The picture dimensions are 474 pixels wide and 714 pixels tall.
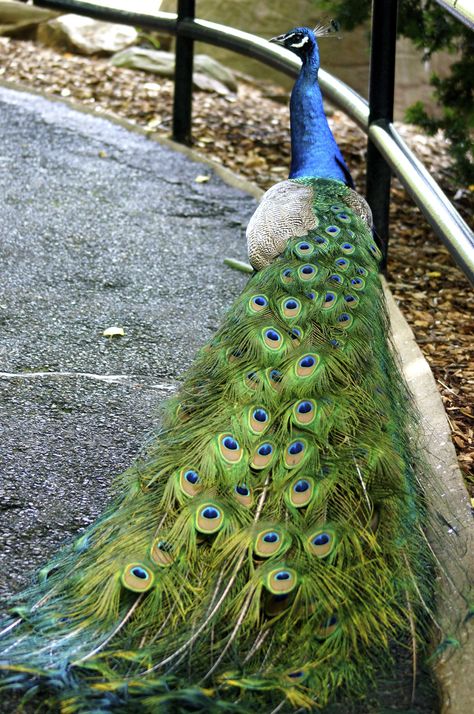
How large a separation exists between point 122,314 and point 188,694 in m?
2.60

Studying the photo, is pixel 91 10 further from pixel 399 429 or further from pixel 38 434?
pixel 399 429

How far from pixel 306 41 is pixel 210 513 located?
105 inches

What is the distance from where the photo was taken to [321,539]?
2.36m

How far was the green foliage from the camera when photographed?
18.4 feet

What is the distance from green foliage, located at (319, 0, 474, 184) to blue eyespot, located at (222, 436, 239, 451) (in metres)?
3.43

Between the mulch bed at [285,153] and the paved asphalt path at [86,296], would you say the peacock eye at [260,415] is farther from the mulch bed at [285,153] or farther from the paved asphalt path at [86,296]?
the mulch bed at [285,153]

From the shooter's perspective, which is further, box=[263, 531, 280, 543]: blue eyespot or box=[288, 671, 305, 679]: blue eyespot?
box=[263, 531, 280, 543]: blue eyespot

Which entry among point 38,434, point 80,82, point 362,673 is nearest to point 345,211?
point 38,434

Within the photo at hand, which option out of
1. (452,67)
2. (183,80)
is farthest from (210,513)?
(183,80)

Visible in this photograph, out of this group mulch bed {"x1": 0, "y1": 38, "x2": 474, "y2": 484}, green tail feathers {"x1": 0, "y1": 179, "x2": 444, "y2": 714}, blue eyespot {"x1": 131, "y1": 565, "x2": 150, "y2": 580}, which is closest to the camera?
green tail feathers {"x1": 0, "y1": 179, "x2": 444, "y2": 714}

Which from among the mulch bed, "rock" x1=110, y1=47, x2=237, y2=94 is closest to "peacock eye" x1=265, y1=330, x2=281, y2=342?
the mulch bed

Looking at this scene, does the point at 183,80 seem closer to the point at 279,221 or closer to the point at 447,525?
the point at 279,221

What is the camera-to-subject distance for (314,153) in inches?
161

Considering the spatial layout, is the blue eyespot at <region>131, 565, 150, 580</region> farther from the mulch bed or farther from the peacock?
the mulch bed
